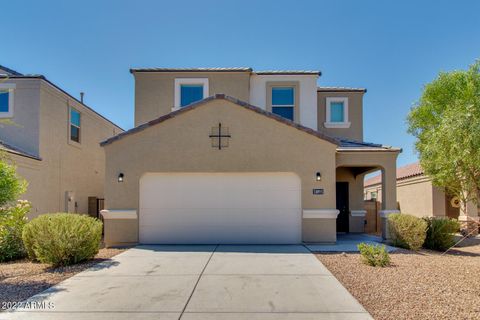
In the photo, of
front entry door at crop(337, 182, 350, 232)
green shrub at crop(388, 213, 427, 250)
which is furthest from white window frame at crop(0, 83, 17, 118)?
green shrub at crop(388, 213, 427, 250)

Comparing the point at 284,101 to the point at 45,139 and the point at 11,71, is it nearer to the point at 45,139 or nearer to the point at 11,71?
the point at 45,139

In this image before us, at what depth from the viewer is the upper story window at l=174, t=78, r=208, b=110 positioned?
14.9 meters

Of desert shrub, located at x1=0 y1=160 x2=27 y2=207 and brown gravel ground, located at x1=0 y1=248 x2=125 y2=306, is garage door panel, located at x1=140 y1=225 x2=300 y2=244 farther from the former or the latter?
desert shrub, located at x1=0 y1=160 x2=27 y2=207

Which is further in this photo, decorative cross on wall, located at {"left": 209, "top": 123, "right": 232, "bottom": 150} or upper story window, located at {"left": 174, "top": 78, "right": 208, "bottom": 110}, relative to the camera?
upper story window, located at {"left": 174, "top": 78, "right": 208, "bottom": 110}

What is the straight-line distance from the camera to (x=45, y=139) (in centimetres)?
1470

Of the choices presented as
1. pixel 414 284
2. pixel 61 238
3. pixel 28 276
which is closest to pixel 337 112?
pixel 414 284

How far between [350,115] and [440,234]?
6.66 meters

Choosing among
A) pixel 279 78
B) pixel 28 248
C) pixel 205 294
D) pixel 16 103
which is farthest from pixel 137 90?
pixel 205 294

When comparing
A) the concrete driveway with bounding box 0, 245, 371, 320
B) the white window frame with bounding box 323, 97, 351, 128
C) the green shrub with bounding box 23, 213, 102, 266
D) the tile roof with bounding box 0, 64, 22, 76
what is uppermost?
the tile roof with bounding box 0, 64, 22, 76

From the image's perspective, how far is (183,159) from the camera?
11.6 metres

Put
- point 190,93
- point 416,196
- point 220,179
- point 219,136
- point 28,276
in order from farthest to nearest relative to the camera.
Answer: point 416,196 < point 190,93 < point 220,179 < point 219,136 < point 28,276

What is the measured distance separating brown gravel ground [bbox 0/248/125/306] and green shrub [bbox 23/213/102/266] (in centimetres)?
25

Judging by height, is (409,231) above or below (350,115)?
below

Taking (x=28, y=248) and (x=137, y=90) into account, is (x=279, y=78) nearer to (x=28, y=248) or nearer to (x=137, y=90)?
(x=137, y=90)
